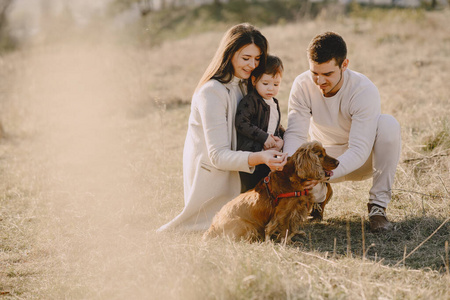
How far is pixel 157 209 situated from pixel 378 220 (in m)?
2.43

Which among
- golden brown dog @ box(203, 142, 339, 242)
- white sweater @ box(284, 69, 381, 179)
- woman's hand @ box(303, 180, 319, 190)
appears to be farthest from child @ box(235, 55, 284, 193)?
woman's hand @ box(303, 180, 319, 190)

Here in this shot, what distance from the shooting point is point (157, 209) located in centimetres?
496

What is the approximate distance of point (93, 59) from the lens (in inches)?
502

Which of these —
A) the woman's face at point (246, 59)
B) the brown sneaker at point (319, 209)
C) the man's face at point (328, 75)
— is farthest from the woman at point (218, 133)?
the brown sneaker at point (319, 209)

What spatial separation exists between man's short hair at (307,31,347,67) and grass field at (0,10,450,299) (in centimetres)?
158

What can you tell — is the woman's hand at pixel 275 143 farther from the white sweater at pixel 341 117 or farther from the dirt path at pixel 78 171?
the dirt path at pixel 78 171

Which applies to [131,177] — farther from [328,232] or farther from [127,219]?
[328,232]

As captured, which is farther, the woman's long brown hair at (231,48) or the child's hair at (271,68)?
the child's hair at (271,68)

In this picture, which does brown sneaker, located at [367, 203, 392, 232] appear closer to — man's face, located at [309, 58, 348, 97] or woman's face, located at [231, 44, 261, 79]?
man's face, located at [309, 58, 348, 97]

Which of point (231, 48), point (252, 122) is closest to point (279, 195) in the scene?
point (252, 122)

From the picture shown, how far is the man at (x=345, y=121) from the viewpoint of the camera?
4.00 m

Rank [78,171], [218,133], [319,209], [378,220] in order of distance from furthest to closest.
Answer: [78,171] < [319,209] < [378,220] < [218,133]

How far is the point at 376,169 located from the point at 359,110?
2.03 feet

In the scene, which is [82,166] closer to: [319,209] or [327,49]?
[319,209]
